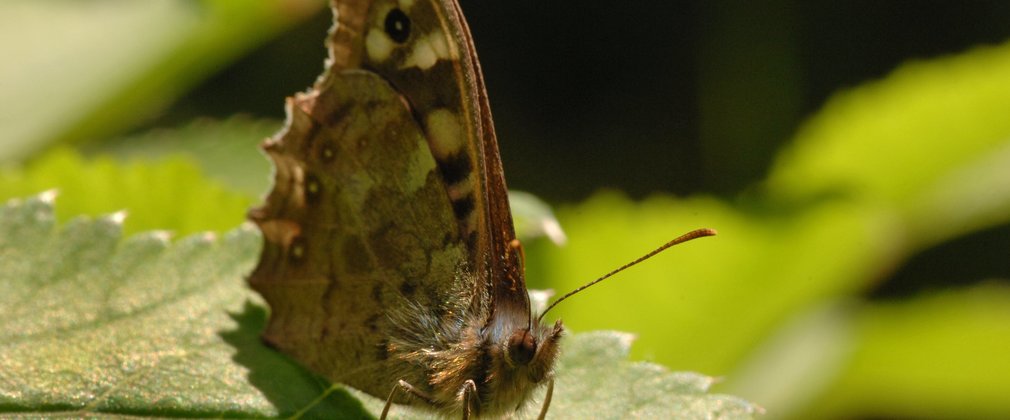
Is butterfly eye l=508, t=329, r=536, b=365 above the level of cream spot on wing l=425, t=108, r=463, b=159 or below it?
below

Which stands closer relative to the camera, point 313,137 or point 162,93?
point 313,137

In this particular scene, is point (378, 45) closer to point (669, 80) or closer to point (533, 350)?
point (533, 350)

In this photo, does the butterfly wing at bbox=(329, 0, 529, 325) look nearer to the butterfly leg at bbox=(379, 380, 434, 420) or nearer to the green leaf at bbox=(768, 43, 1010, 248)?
the butterfly leg at bbox=(379, 380, 434, 420)

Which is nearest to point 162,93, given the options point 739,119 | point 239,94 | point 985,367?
point 239,94

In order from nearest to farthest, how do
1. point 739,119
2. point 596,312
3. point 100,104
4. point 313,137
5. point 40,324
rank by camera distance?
point 40,324 → point 313,137 → point 596,312 → point 100,104 → point 739,119

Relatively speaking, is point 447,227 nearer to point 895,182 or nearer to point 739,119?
point 895,182

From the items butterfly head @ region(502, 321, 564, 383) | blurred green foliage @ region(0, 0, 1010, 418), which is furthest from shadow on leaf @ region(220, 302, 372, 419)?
blurred green foliage @ region(0, 0, 1010, 418)

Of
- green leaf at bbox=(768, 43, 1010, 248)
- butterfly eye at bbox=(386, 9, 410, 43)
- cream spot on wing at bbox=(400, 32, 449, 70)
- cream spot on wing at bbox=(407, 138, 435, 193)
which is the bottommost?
cream spot on wing at bbox=(407, 138, 435, 193)
